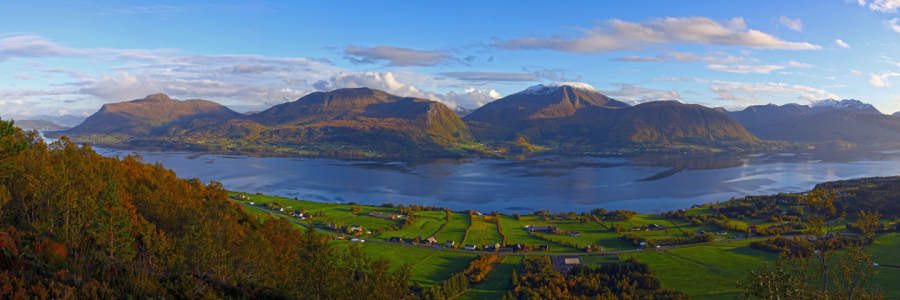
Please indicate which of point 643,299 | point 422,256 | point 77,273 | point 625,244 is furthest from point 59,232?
point 625,244

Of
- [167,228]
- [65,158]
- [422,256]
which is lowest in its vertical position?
[422,256]

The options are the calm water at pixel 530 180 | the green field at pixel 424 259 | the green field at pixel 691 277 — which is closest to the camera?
the green field at pixel 691 277

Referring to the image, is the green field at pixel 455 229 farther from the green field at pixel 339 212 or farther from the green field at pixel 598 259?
the green field at pixel 598 259

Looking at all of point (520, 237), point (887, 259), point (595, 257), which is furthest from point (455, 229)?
point (887, 259)

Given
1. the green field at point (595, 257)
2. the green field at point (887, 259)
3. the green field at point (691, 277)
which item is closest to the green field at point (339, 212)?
the green field at point (595, 257)

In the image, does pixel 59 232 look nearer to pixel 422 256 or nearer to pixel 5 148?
pixel 5 148

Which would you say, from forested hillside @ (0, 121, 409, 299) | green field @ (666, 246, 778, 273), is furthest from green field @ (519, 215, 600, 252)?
forested hillside @ (0, 121, 409, 299)
